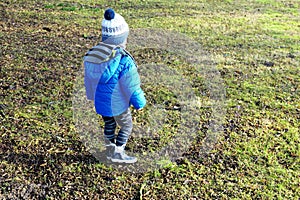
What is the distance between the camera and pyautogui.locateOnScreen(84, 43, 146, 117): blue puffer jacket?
9.46 feet

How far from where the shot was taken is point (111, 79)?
2.96 meters

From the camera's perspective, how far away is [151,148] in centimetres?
385

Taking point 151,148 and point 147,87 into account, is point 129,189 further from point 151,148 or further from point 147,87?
point 147,87

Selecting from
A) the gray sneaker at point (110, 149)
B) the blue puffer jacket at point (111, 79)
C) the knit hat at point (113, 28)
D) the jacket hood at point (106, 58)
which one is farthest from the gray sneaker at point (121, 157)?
the knit hat at point (113, 28)

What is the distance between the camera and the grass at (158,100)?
3.37 m

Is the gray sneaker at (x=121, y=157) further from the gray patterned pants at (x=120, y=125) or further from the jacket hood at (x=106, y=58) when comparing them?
the jacket hood at (x=106, y=58)

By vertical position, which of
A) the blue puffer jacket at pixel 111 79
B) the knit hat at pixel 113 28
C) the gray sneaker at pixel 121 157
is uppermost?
the knit hat at pixel 113 28

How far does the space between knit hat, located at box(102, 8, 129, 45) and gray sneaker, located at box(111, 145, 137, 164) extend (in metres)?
1.09

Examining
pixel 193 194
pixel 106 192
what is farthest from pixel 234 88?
pixel 106 192

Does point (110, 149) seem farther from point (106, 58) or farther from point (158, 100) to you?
point (158, 100)

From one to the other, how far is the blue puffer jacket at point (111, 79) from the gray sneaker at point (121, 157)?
1.70 feet

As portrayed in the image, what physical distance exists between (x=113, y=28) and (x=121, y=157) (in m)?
1.32

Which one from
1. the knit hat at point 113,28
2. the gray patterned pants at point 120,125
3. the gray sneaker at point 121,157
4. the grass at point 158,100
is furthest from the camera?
the gray sneaker at point 121,157

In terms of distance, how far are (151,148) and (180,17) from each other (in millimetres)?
4784
